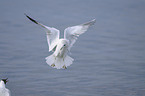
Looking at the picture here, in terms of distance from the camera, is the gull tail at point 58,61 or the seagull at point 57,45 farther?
the gull tail at point 58,61

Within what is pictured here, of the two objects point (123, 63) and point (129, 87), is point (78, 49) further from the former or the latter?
point (129, 87)

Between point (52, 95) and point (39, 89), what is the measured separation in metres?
0.43

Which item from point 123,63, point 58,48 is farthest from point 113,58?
point 58,48

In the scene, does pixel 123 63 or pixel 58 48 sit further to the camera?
pixel 123 63

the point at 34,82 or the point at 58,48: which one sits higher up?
the point at 58,48

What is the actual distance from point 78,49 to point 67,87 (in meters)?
2.92

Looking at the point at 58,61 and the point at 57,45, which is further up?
the point at 57,45

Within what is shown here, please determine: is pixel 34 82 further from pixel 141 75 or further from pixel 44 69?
pixel 141 75

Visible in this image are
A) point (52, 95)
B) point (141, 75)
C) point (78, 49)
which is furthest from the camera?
point (78, 49)

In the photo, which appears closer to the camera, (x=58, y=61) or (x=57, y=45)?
(x=57, y=45)

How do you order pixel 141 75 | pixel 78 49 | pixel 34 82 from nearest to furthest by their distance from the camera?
pixel 34 82
pixel 141 75
pixel 78 49

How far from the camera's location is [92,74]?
11609 mm

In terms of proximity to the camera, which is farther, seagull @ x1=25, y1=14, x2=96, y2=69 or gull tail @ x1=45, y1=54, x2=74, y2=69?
gull tail @ x1=45, y1=54, x2=74, y2=69

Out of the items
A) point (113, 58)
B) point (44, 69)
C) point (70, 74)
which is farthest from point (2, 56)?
point (113, 58)
